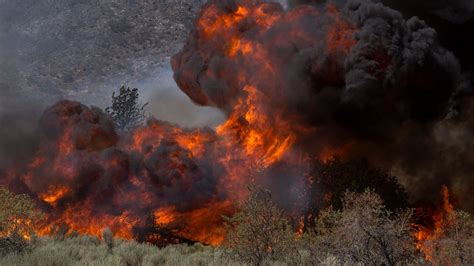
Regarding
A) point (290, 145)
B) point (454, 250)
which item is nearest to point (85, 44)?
point (290, 145)

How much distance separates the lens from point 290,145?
107 feet

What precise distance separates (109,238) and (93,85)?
5276 centimetres

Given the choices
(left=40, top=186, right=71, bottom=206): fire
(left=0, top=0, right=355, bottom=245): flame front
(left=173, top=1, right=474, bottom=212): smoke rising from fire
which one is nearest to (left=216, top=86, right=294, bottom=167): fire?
(left=0, top=0, right=355, bottom=245): flame front

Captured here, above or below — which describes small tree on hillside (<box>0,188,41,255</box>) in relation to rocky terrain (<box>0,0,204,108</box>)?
below

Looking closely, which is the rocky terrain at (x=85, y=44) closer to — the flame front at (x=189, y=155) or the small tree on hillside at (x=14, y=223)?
the flame front at (x=189, y=155)

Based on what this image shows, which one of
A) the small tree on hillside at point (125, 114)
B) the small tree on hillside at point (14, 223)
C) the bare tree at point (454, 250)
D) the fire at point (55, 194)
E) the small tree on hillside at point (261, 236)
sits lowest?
the bare tree at point (454, 250)

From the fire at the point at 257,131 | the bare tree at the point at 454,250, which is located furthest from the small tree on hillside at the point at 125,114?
the bare tree at the point at 454,250

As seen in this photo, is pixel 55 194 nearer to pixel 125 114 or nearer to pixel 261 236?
pixel 261 236

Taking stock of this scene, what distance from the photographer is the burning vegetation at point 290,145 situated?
30234 mm

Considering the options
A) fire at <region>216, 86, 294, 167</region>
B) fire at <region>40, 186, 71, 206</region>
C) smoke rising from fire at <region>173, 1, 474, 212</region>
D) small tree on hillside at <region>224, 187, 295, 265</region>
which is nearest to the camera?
small tree on hillside at <region>224, 187, 295, 265</region>

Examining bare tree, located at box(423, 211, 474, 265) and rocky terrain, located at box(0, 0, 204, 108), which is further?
rocky terrain, located at box(0, 0, 204, 108)

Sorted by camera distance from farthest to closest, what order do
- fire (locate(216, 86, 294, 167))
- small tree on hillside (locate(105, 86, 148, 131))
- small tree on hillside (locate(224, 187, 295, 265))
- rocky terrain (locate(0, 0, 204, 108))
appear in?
1. rocky terrain (locate(0, 0, 204, 108))
2. small tree on hillside (locate(105, 86, 148, 131))
3. fire (locate(216, 86, 294, 167))
4. small tree on hillside (locate(224, 187, 295, 265))

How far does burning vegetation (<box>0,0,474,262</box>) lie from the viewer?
30.2 meters

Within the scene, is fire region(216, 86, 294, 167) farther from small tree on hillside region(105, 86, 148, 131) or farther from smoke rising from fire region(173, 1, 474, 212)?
small tree on hillside region(105, 86, 148, 131)
